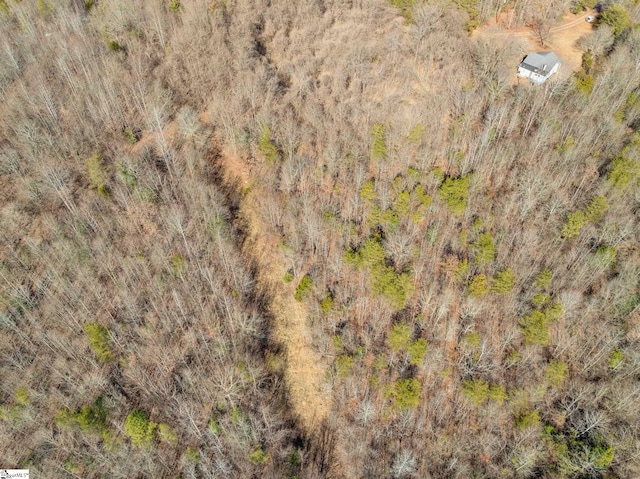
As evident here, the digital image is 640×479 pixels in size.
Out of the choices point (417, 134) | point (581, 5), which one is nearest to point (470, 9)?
point (581, 5)

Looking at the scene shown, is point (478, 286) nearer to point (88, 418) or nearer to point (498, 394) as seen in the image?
point (498, 394)

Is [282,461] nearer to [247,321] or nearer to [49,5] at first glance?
[247,321]

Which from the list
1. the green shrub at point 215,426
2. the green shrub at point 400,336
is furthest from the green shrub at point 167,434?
the green shrub at point 400,336

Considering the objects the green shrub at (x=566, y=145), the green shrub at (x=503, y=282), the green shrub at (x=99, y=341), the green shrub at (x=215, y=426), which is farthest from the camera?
the green shrub at (x=566, y=145)

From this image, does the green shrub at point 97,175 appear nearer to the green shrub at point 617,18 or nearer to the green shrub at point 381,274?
the green shrub at point 381,274

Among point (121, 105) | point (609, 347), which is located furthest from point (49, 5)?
point (609, 347)

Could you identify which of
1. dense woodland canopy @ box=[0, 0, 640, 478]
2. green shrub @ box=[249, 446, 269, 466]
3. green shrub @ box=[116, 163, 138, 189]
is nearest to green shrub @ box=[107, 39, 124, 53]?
dense woodland canopy @ box=[0, 0, 640, 478]
